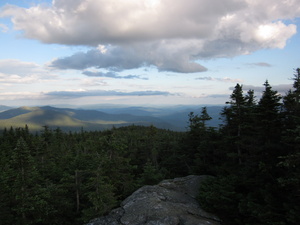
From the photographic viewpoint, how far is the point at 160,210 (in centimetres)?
1622

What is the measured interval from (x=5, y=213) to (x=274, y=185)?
2663cm

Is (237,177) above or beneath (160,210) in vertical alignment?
above

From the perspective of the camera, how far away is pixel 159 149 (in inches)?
2210

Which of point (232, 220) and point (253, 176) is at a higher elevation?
point (253, 176)

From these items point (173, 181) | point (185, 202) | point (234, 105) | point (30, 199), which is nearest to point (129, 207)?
point (185, 202)

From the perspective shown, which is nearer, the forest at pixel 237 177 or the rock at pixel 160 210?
the forest at pixel 237 177

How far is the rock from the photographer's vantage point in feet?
50.0

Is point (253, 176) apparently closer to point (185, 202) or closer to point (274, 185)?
point (274, 185)

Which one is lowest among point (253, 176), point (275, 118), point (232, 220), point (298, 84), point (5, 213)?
point (5, 213)

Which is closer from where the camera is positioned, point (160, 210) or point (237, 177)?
point (160, 210)

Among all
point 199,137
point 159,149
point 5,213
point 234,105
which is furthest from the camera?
point 159,149

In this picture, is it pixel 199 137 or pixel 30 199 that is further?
pixel 199 137

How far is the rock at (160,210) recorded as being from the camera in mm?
15244

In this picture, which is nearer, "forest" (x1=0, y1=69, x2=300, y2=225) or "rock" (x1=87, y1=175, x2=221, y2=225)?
"forest" (x1=0, y1=69, x2=300, y2=225)
